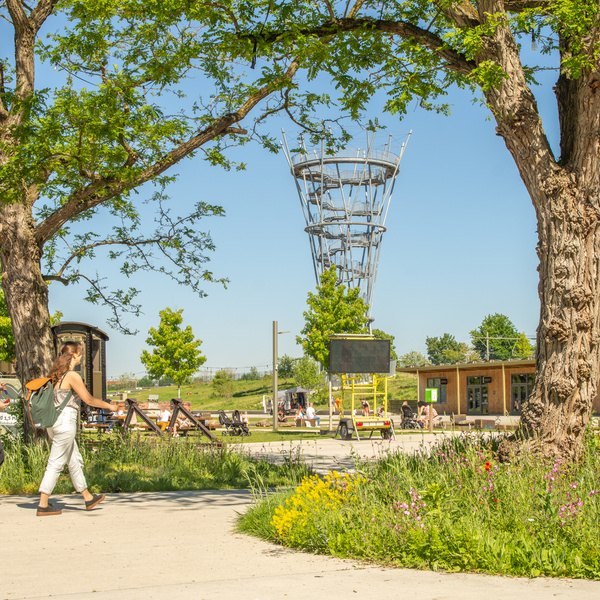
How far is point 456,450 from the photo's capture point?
27.7 ft

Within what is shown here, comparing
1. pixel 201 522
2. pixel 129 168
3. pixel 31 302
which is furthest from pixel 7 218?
pixel 201 522

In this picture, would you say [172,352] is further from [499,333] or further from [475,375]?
[499,333]

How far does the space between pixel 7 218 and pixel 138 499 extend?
204 inches

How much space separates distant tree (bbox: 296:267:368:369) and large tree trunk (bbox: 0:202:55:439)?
33026 millimetres

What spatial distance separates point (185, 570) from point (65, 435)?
9.82 feet

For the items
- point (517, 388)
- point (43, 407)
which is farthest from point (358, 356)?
point (517, 388)

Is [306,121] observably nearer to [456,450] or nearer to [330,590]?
[456,450]

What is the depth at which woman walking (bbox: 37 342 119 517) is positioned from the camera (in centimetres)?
750

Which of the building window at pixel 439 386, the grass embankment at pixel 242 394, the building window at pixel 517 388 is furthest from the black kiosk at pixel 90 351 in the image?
the building window at pixel 439 386

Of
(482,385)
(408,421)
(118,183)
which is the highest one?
(118,183)

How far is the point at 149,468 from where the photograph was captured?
420 inches

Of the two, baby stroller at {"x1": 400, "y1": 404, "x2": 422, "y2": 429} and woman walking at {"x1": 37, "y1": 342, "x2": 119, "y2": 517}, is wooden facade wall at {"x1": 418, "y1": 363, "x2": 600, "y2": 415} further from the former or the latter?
woman walking at {"x1": 37, "y1": 342, "x2": 119, "y2": 517}

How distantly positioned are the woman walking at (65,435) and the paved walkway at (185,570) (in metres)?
0.27

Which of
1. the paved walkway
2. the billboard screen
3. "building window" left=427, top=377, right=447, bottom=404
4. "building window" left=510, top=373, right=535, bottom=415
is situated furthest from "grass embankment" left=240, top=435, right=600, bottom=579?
"building window" left=427, top=377, right=447, bottom=404
